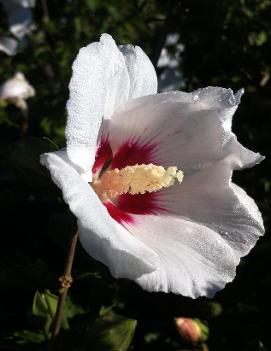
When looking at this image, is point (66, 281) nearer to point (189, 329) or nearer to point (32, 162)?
point (32, 162)

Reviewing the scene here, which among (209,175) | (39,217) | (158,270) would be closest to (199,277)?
(158,270)

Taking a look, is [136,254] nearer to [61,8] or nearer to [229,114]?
[229,114]

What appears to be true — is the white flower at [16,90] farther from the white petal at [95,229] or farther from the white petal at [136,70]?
the white petal at [95,229]

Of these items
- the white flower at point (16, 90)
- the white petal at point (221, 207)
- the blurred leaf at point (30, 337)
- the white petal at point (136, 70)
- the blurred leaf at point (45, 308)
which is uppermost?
the white petal at point (136, 70)

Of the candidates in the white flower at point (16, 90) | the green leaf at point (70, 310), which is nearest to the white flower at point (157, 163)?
the green leaf at point (70, 310)

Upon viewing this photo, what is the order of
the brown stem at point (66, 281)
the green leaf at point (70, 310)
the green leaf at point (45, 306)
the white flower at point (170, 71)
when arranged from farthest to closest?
the white flower at point (170, 71)
the green leaf at point (70, 310)
the green leaf at point (45, 306)
the brown stem at point (66, 281)

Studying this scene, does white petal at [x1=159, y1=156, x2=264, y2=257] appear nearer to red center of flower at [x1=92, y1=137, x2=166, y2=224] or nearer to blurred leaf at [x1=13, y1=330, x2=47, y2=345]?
red center of flower at [x1=92, y1=137, x2=166, y2=224]

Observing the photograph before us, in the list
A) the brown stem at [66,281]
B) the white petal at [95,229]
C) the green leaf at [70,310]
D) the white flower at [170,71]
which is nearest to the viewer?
the white petal at [95,229]

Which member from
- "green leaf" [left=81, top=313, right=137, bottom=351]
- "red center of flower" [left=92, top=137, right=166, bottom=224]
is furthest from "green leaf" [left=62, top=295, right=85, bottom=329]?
"red center of flower" [left=92, top=137, right=166, bottom=224]

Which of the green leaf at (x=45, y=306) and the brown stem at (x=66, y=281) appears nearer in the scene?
the brown stem at (x=66, y=281)
